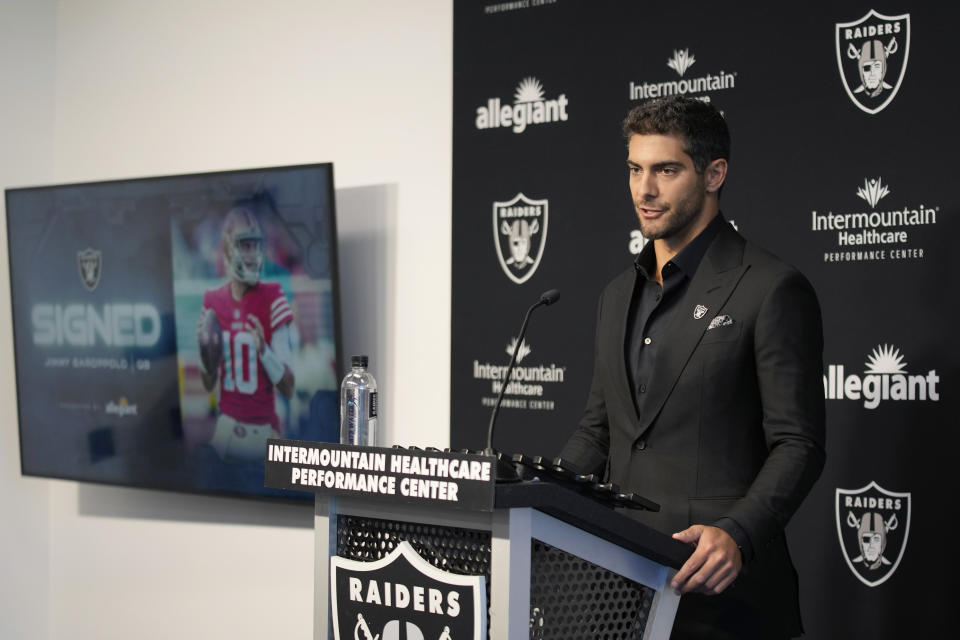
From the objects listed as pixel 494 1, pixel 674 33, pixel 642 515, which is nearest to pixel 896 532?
pixel 642 515

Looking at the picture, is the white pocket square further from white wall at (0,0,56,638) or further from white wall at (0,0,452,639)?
white wall at (0,0,56,638)

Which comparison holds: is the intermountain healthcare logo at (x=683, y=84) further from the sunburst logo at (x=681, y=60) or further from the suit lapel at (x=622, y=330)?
the suit lapel at (x=622, y=330)

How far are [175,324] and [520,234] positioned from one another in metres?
1.54

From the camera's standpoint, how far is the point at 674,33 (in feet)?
11.4

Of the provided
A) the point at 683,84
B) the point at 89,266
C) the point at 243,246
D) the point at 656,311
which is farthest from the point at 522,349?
the point at 89,266

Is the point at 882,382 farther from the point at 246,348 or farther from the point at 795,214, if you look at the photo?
the point at 246,348

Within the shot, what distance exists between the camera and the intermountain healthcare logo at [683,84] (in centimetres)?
337

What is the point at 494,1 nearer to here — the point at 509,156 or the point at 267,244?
the point at 509,156

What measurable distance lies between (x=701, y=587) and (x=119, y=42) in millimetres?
4123

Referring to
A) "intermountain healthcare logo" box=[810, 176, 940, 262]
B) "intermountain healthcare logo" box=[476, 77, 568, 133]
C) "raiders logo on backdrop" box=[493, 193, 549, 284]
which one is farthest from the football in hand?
"intermountain healthcare logo" box=[810, 176, 940, 262]

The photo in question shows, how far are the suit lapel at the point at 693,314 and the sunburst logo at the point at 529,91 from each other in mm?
1645

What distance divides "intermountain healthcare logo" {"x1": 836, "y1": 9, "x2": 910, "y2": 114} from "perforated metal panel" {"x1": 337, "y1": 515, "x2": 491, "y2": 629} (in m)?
2.08

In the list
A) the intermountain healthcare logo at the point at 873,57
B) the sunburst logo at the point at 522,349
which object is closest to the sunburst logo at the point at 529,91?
the sunburst logo at the point at 522,349

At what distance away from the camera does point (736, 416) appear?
2.16 metres
